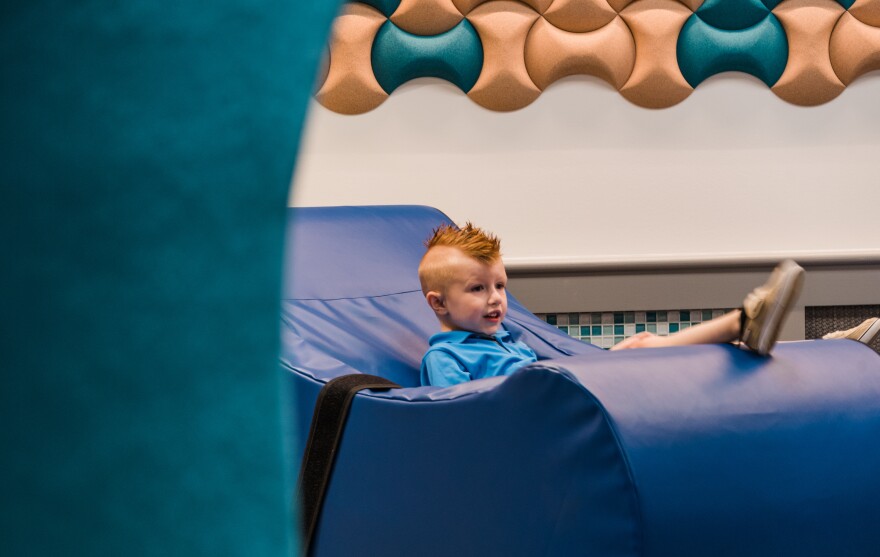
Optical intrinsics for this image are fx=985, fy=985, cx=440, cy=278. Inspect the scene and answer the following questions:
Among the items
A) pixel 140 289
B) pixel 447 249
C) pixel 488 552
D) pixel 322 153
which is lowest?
pixel 488 552

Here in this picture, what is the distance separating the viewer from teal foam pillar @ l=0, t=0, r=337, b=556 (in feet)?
0.84

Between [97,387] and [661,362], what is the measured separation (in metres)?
1.02

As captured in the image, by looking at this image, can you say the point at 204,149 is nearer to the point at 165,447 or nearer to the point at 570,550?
the point at 165,447

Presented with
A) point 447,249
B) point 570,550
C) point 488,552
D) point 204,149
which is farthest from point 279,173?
point 447,249

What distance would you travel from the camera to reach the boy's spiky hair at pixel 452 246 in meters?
1.94

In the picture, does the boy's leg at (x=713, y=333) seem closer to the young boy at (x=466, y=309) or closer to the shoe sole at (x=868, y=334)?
the shoe sole at (x=868, y=334)

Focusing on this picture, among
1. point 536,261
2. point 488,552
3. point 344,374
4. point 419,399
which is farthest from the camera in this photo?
point 536,261

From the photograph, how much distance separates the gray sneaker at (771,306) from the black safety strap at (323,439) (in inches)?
21.3

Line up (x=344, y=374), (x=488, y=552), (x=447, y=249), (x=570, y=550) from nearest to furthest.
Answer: (x=570, y=550) → (x=488, y=552) → (x=344, y=374) → (x=447, y=249)

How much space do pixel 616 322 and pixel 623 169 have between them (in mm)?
430

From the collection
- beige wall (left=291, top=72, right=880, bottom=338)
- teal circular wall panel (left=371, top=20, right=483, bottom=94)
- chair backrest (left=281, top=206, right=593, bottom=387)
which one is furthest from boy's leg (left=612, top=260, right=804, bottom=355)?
teal circular wall panel (left=371, top=20, right=483, bottom=94)

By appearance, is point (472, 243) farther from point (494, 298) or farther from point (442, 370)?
point (442, 370)

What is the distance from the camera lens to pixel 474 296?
1.94 metres

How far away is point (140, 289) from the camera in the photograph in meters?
0.26
